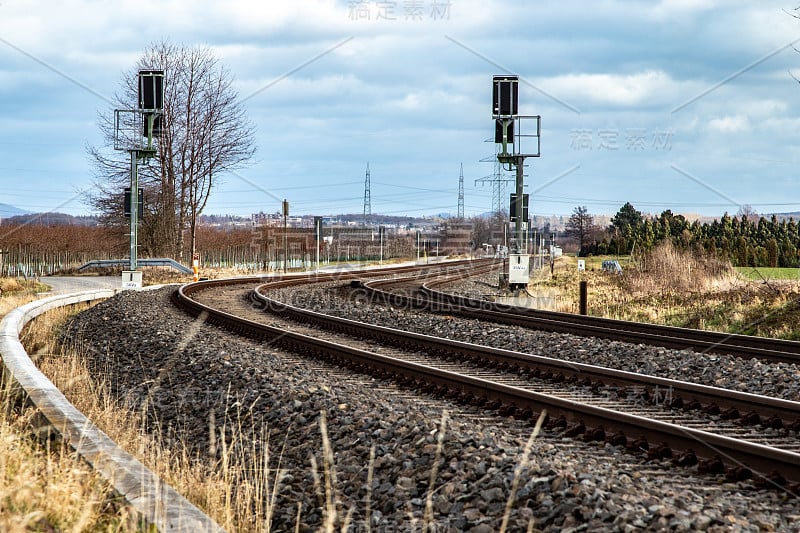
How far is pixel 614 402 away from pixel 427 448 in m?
3.43

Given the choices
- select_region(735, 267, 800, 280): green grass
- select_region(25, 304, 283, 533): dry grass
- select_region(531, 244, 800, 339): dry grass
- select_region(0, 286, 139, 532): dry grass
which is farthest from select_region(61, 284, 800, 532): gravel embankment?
select_region(735, 267, 800, 280): green grass

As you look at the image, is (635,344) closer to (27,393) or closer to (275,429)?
(275,429)

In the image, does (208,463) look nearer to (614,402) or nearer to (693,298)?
(614,402)

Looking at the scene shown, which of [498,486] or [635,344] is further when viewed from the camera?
[635,344]

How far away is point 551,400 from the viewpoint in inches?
331

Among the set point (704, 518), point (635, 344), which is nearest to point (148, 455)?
point (704, 518)

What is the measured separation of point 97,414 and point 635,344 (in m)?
8.62

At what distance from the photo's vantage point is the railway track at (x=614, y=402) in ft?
21.8

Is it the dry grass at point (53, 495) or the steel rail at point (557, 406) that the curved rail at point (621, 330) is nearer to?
the steel rail at point (557, 406)

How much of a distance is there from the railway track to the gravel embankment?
0.90ft

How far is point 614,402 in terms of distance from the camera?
30.7 ft

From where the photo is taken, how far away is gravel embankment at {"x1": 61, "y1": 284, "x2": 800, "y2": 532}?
5.28 m

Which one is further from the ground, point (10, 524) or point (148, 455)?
point (10, 524)

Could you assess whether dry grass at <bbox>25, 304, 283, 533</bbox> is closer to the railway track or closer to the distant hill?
the railway track
